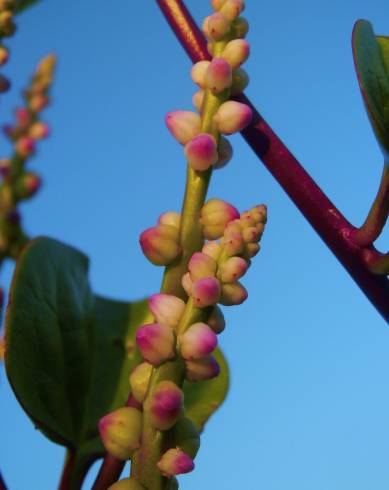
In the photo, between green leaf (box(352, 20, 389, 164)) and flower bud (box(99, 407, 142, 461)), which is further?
green leaf (box(352, 20, 389, 164))

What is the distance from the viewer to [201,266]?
1.19 ft

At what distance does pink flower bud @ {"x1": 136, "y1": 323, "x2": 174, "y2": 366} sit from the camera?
35 centimetres

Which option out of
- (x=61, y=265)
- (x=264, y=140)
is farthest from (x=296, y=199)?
(x=61, y=265)

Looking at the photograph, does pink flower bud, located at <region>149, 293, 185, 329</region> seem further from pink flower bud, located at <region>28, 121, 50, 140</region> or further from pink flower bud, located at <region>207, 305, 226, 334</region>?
pink flower bud, located at <region>28, 121, 50, 140</region>

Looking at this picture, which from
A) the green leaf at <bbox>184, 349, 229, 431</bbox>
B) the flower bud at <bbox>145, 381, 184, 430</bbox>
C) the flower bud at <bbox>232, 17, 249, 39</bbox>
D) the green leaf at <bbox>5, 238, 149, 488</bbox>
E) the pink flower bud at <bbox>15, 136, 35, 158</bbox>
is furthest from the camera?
the pink flower bud at <bbox>15, 136, 35, 158</bbox>

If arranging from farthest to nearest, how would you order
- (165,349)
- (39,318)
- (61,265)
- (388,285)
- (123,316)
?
(123,316) → (61,265) → (39,318) → (388,285) → (165,349)

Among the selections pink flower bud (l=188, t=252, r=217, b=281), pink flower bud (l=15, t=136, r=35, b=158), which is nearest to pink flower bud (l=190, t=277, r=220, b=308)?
pink flower bud (l=188, t=252, r=217, b=281)

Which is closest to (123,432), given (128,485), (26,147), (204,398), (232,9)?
(128,485)

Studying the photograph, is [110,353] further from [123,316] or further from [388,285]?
[388,285]

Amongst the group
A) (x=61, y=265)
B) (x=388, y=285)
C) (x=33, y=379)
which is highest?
(x=61, y=265)

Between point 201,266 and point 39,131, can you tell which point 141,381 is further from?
point 39,131

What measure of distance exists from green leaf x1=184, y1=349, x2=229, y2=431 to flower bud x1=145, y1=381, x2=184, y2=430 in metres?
0.37

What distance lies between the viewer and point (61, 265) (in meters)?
0.71

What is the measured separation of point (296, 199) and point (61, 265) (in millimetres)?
284
